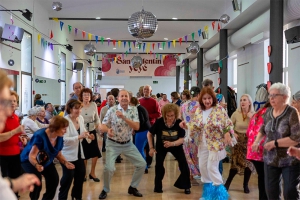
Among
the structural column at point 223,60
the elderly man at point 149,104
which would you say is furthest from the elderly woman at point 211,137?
the structural column at point 223,60

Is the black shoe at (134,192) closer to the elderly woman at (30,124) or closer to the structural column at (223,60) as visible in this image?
the elderly woman at (30,124)

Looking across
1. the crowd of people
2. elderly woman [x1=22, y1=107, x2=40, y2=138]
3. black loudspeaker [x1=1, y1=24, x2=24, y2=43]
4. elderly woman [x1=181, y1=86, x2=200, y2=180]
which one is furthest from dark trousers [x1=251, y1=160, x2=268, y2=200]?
black loudspeaker [x1=1, y1=24, x2=24, y2=43]

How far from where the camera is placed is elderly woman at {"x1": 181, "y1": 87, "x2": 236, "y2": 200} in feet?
14.6

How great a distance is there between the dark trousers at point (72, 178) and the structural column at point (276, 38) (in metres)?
4.67

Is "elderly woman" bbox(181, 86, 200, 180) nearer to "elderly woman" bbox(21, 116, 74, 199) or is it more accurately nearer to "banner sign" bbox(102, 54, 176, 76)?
"elderly woman" bbox(21, 116, 74, 199)

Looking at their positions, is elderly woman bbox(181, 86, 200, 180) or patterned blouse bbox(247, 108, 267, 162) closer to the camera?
patterned blouse bbox(247, 108, 267, 162)

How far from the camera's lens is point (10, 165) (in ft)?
13.9

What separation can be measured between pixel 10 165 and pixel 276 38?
546cm

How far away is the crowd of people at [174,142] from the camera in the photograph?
329 centimetres

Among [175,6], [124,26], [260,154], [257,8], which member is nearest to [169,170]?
[260,154]

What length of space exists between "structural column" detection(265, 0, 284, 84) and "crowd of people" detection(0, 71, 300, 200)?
2.08 meters

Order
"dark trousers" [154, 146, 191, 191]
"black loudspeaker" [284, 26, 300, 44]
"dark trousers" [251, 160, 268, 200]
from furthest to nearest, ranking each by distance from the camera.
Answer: "black loudspeaker" [284, 26, 300, 44], "dark trousers" [154, 146, 191, 191], "dark trousers" [251, 160, 268, 200]

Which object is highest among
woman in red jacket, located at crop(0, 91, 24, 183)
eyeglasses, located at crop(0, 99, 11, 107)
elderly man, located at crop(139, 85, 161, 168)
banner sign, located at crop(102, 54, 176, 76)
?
banner sign, located at crop(102, 54, 176, 76)

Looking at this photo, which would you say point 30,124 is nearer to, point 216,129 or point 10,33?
point 216,129
